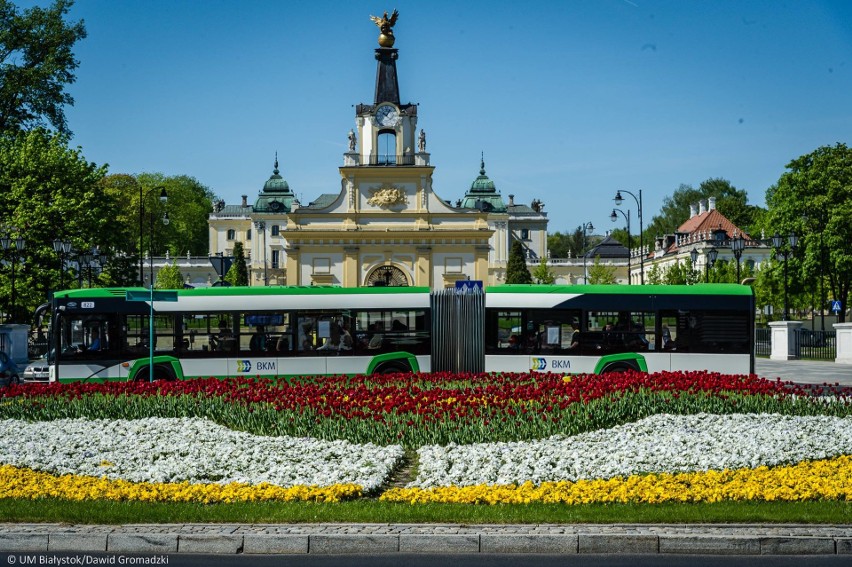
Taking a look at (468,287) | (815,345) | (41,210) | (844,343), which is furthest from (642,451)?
(41,210)

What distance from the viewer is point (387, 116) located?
88625mm

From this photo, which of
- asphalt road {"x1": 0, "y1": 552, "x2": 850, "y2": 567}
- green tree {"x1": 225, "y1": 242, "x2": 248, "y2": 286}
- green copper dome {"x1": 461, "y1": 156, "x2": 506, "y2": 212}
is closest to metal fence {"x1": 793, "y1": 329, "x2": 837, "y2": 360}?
asphalt road {"x1": 0, "y1": 552, "x2": 850, "y2": 567}

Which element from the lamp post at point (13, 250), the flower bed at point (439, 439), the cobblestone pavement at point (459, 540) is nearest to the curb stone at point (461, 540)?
the cobblestone pavement at point (459, 540)

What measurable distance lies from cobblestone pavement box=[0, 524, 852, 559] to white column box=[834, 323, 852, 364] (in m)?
34.0

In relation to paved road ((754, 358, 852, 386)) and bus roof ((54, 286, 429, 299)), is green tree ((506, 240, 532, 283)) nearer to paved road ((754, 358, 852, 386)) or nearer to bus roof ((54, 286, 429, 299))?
paved road ((754, 358, 852, 386))

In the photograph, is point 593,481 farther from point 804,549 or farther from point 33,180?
point 33,180

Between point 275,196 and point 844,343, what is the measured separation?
10128 centimetres

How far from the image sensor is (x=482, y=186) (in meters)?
138

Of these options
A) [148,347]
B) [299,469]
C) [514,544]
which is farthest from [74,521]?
[148,347]

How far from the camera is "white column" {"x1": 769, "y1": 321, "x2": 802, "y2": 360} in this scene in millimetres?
44812

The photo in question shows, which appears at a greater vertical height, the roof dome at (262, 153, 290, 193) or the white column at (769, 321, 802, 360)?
the roof dome at (262, 153, 290, 193)

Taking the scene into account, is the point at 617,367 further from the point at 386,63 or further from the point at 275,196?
the point at 275,196

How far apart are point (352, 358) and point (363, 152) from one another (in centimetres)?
6552

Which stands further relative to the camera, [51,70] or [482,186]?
[482,186]
